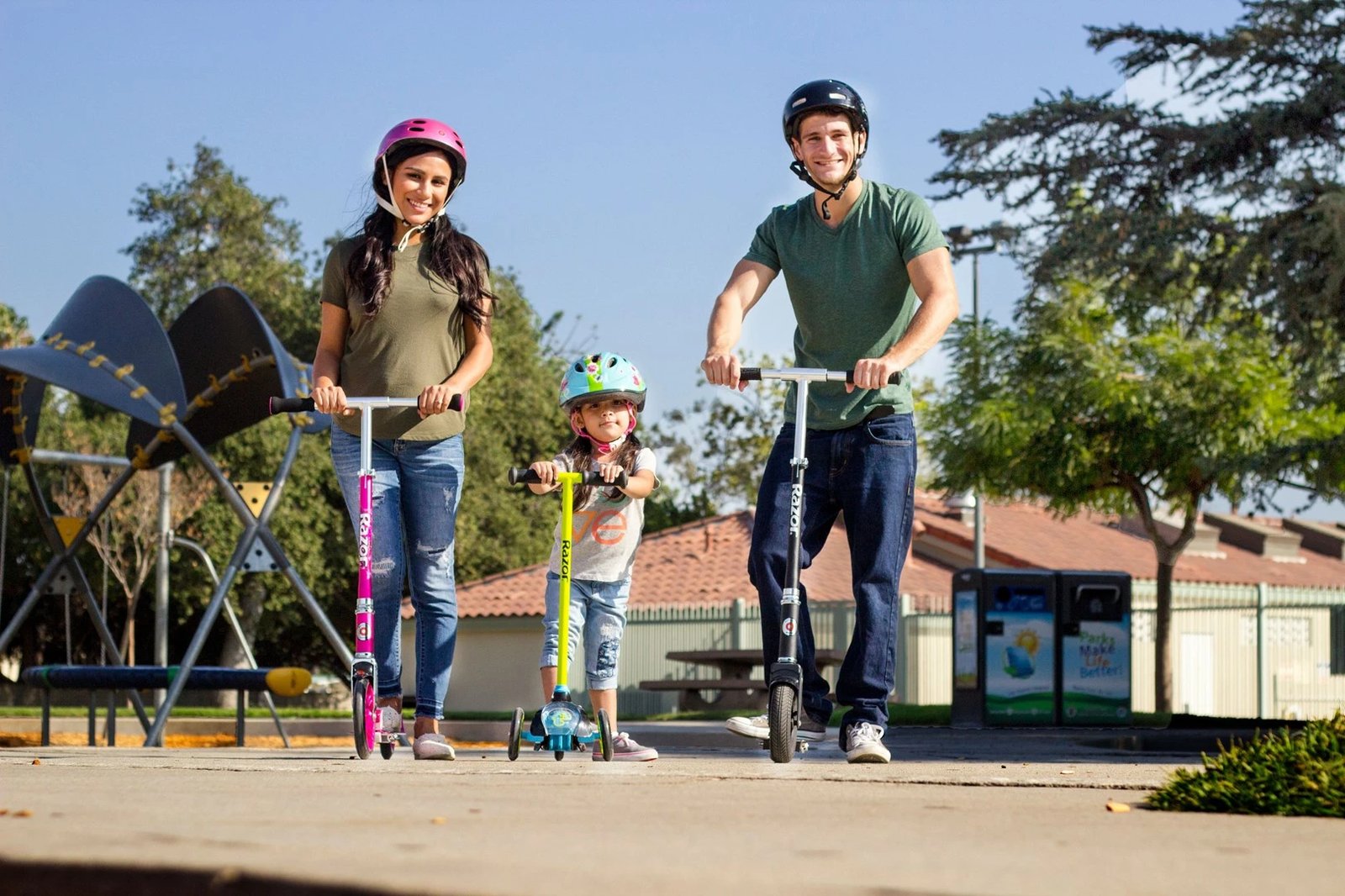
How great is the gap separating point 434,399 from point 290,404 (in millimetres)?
574

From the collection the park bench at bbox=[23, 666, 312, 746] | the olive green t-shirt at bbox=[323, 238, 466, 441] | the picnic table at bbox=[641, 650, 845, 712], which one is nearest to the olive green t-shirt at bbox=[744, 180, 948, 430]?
the olive green t-shirt at bbox=[323, 238, 466, 441]

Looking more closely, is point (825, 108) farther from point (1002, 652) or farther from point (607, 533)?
point (1002, 652)

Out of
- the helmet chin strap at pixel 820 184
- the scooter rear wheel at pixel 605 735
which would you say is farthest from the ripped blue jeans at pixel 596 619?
the helmet chin strap at pixel 820 184

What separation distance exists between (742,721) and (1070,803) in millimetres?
2119

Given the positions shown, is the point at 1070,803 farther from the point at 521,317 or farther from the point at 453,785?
the point at 521,317

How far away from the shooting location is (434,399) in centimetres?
666

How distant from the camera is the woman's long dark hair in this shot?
6.90m

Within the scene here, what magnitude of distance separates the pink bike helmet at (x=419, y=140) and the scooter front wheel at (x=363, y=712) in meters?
Answer: 1.79

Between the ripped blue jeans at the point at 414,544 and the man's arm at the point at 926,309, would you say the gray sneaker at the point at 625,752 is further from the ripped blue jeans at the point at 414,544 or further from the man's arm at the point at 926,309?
the man's arm at the point at 926,309

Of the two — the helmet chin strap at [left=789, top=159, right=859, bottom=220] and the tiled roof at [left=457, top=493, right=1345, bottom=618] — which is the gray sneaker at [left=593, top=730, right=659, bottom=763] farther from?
the tiled roof at [left=457, top=493, right=1345, bottom=618]

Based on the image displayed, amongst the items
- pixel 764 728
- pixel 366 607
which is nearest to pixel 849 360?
pixel 764 728

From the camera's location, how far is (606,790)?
183 inches

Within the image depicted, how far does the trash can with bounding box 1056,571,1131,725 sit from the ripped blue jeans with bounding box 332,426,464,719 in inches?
449

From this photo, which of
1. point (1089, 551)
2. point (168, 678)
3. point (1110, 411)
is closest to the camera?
point (168, 678)
